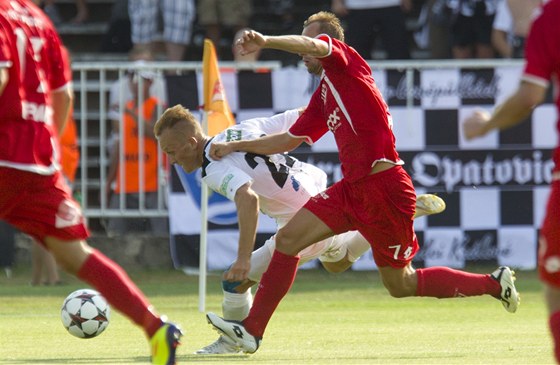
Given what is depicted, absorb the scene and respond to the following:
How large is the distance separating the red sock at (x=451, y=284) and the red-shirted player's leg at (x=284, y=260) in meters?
0.76

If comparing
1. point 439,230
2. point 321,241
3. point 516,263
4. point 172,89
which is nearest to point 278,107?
point 172,89

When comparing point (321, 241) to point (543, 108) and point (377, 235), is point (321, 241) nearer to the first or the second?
point (377, 235)

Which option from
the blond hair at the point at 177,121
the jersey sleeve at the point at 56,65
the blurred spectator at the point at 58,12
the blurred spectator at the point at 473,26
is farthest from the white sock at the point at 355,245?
the blurred spectator at the point at 58,12

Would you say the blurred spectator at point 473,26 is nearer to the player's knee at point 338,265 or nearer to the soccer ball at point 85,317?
the player's knee at point 338,265

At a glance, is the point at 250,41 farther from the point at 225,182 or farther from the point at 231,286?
the point at 231,286

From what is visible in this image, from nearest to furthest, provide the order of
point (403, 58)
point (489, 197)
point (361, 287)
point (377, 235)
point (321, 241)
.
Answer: point (377, 235) < point (321, 241) < point (361, 287) < point (489, 197) < point (403, 58)

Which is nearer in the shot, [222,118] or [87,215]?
[222,118]

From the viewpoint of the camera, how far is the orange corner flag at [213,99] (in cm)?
1190

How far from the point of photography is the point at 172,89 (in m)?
14.9

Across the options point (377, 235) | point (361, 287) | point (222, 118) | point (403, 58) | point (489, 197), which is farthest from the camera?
point (403, 58)

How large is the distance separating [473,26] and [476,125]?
36.0 feet

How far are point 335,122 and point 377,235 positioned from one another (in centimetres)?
78

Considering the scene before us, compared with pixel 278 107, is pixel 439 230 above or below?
below

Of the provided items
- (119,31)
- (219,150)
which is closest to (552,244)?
(219,150)
